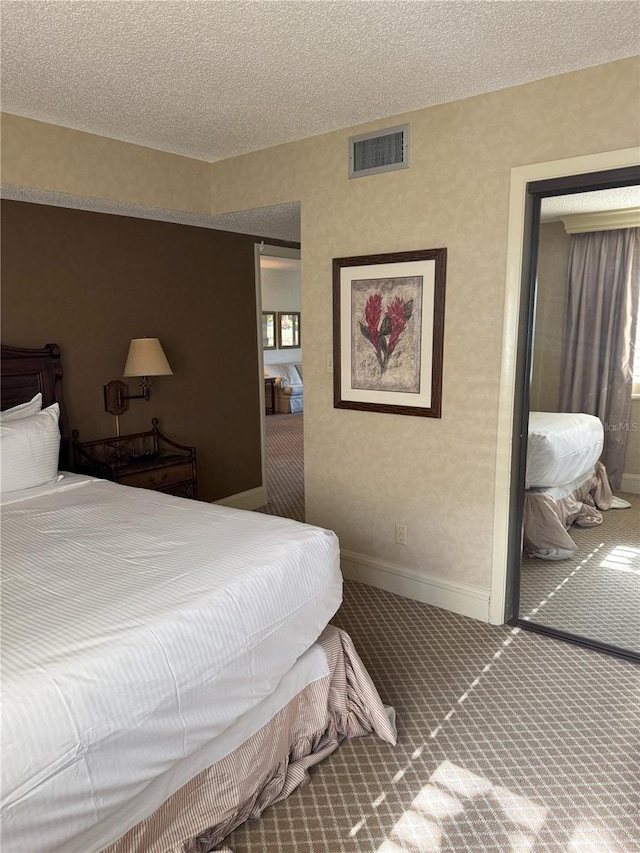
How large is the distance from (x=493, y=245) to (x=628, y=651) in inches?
82.7

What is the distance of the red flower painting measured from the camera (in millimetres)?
3352

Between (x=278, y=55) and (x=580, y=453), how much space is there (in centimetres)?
231

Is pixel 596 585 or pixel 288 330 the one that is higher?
pixel 288 330

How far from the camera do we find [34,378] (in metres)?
3.55

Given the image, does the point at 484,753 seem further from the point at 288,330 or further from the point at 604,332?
the point at 288,330

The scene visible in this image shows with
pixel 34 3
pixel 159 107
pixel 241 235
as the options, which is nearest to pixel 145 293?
pixel 241 235

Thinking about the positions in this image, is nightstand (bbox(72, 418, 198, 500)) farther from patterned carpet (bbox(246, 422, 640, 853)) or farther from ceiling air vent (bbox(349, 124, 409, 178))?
ceiling air vent (bbox(349, 124, 409, 178))

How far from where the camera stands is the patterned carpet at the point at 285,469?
17.3ft

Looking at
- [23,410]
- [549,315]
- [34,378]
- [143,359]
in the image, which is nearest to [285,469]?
[143,359]

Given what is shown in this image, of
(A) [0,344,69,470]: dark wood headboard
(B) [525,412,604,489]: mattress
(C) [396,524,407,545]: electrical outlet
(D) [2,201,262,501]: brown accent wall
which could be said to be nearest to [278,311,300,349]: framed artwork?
(D) [2,201,262,501]: brown accent wall

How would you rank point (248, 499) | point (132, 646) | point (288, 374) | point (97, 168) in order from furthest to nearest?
1. point (288, 374)
2. point (248, 499)
3. point (97, 168)
4. point (132, 646)

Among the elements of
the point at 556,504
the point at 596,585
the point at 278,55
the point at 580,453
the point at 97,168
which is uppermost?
the point at 278,55

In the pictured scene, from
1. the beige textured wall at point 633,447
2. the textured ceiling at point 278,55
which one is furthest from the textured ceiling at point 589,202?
the beige textured wall at point 633,447

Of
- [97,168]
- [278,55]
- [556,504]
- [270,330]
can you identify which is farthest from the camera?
[270,330]
